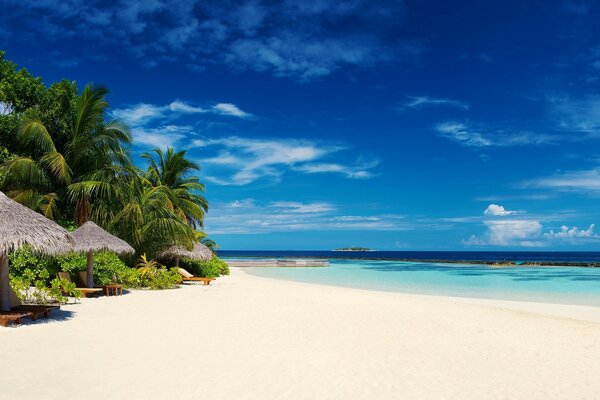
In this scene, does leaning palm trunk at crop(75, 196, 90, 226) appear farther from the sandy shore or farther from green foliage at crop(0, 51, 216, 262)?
the sandy shore

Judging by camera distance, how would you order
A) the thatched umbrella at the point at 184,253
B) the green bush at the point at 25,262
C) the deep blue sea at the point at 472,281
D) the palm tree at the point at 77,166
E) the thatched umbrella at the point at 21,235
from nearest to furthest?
the thatched umbrella at the point at 21,235, the green bush at the point at 25,262, the palm tree at the point at 77,166, the deep blue sea at the point at 472,281, the thatched umbrella at the point at 184,253

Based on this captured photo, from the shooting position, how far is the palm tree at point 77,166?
15.7 metres

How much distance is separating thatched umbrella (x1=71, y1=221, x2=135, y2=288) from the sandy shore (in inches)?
76.2

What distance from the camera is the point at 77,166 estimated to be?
1731cm

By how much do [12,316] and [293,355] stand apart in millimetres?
4753

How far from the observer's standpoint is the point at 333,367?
19.6 feet

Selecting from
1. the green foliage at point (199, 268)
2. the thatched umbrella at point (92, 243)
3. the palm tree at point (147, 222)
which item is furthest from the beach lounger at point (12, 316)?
the green foliage at point (199, 268)

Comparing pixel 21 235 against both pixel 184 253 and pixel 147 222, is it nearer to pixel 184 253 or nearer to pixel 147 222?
pixel 147 222

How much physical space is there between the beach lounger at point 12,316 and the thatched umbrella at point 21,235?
34 centimetres

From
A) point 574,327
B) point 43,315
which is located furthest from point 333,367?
point 574,327

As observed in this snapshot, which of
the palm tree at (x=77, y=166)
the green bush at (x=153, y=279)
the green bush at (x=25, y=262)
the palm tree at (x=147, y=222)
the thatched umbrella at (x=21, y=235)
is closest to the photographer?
the thatched umbrella at (x=21, y=235)

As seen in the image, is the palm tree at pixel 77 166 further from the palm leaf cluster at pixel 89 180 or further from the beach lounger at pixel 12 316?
the beach lounger at pixel 12 316

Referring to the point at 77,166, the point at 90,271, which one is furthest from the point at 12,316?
the point at 77,166

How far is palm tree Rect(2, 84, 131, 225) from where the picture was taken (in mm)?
15734
